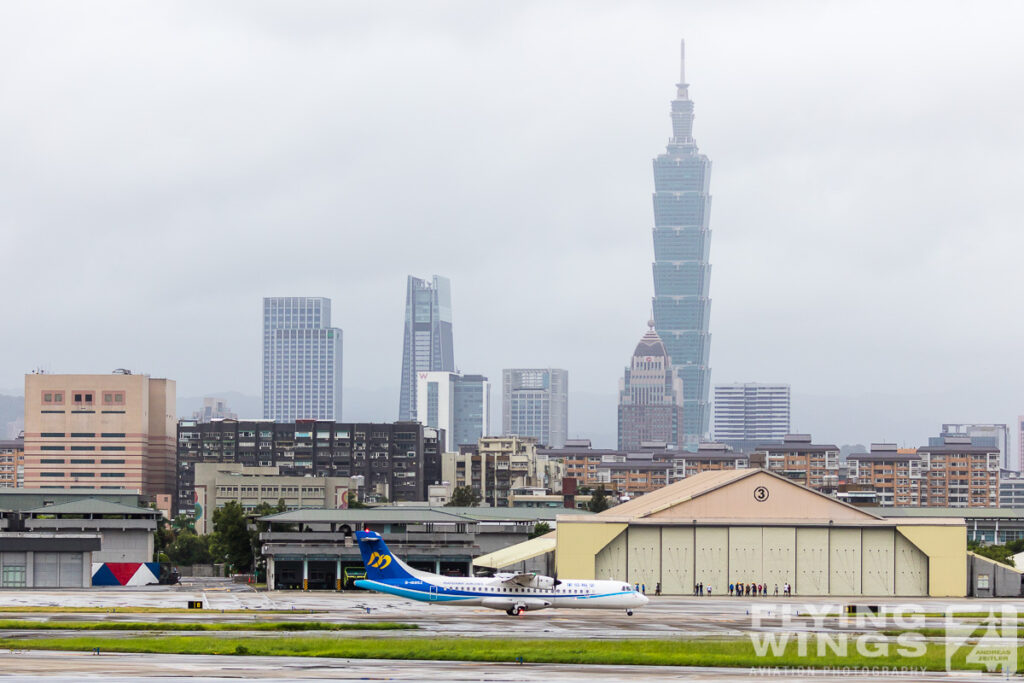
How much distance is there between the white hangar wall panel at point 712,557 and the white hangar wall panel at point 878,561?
12.6m

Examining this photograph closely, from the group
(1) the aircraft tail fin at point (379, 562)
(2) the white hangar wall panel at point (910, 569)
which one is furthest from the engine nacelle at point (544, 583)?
(2) the white hangar wall panel at point (910, 569)

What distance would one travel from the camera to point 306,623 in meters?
82.9

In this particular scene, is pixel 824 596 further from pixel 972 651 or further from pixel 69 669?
pixel 69 669

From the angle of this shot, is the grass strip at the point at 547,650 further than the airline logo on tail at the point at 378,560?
No

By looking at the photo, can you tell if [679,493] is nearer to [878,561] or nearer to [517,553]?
Result: [517,553]

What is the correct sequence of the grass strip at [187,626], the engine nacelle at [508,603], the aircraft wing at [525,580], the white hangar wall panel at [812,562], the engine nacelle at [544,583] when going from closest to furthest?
the grass strip at [187,626] < the aircraft wing at [525,580] < the engine nacelle at [508,603] < the engine nacelle at [544,583] < the white hangar wall panel at [812,562]

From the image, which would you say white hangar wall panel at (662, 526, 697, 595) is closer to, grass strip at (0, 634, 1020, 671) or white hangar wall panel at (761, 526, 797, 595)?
white hangar wall panel at (761, 526, 797, 595)

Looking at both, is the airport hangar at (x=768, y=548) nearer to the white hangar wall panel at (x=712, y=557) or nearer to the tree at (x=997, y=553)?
the white hangar wall panel at (x=712, y=557)

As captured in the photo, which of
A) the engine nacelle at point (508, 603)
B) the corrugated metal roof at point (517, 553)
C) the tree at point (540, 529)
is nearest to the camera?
the engine nacelle at point (508, 603)

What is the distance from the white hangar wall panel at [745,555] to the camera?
129375 mm

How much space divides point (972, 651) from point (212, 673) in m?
36.5

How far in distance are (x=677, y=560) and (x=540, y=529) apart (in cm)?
A: 3167

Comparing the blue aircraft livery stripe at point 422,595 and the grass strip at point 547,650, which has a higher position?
the grass strip at point 547,650

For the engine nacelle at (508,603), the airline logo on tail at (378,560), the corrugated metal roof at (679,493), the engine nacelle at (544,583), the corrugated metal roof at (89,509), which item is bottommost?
the engine nacelle at (508,603)
